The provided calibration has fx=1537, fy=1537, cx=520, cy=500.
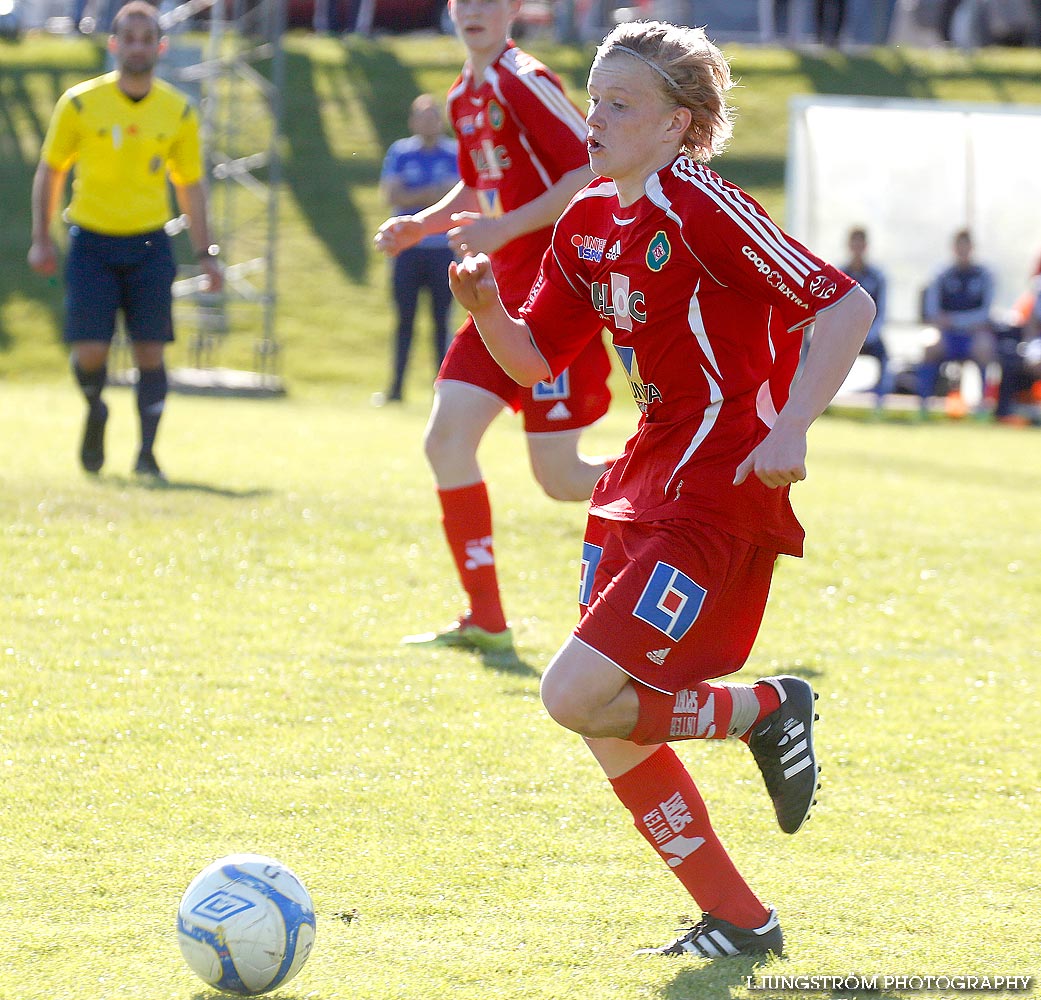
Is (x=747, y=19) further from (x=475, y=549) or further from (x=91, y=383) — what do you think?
(x=475, y=549)

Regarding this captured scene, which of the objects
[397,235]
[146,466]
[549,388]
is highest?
[397,235]

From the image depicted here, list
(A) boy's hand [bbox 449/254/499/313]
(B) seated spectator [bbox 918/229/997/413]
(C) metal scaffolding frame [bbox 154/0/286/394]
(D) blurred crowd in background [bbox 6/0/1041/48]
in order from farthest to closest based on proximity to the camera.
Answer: (D) blurred crowd in background [bbox 6/0/1041/48] < (B) seated spectator [bbox 918/229/997/413] < (C) metal scaffolding frame [bbox 154/0/286/394] < (A) boy's hand [bbox 449/254/499/313]

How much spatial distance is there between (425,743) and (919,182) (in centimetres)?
1417

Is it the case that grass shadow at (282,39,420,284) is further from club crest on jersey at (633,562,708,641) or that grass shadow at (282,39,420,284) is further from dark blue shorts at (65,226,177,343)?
club crest on jersey at (633,562,708,641)

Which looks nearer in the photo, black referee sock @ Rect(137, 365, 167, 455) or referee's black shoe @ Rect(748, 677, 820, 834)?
referee's black shoe @ Rect(748, 677, 820, 834)

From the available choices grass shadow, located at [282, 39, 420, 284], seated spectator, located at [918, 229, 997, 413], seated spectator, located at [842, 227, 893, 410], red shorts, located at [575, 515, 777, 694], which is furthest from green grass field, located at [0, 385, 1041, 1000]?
grass shadow, located at [282, 39, 420, 284]

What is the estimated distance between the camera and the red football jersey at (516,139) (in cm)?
525

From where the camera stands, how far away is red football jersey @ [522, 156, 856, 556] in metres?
3.09

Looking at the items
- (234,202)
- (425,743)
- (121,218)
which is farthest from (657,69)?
(234,202)

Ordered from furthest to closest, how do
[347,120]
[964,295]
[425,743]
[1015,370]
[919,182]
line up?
[347,120] < [919,182] < [964,295] < [1015,370] < [425,743]

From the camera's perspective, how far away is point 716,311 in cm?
319

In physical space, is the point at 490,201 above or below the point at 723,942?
above

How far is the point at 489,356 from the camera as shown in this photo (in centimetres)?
537

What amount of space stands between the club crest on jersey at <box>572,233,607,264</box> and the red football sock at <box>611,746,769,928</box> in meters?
1.09
